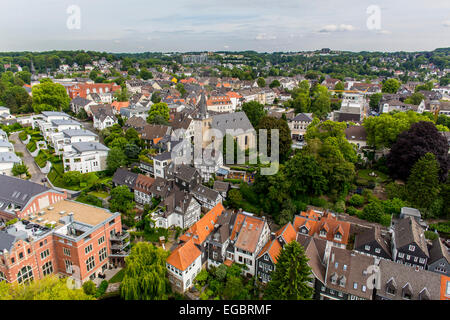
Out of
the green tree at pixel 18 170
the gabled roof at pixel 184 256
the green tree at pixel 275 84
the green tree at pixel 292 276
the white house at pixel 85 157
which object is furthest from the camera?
the green tree at pixel 275 84

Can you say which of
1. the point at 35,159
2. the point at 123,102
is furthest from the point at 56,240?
the point at 123,102

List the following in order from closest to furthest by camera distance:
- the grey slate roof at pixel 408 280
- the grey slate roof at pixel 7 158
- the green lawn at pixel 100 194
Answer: the grey slate roof at pixel 408 280 < the green lawn at pixel 100 194 < the grey slate roof at pixel 7 158

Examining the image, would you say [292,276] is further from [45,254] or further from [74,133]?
[74,133]

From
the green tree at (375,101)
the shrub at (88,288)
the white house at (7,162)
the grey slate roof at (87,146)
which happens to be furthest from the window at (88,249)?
the green tree at (375,101)

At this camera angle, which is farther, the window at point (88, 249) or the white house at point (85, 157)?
the white house at point (85, 157)

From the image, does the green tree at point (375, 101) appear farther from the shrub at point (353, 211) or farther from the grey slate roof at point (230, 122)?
the shrub at point (353, 211)

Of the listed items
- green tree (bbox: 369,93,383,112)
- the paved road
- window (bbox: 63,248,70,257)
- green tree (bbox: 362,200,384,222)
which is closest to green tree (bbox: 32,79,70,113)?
the paved road
